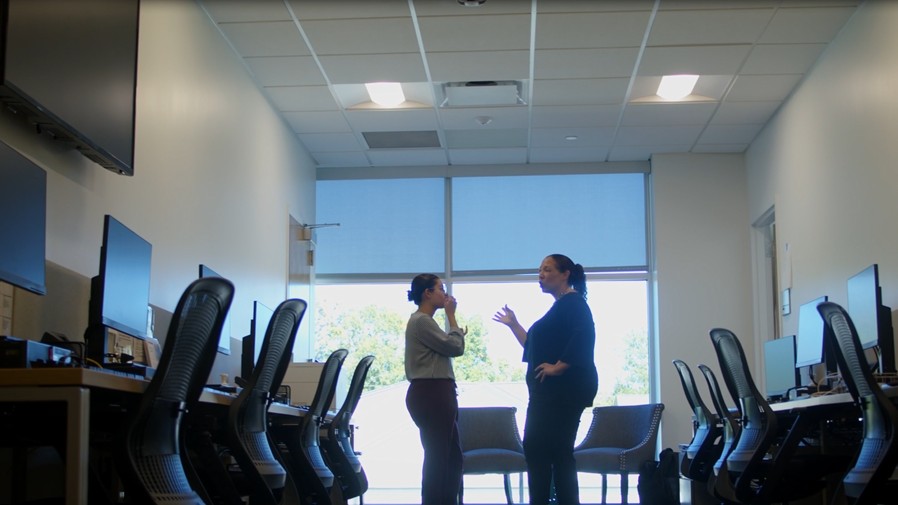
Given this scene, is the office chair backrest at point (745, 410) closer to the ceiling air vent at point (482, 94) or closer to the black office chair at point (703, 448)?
the black office chair at point (703, 448)

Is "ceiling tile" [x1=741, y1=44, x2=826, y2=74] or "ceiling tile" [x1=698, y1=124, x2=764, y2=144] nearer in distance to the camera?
"ceiling tile" [x1=741, y1=44, x2=826, y2=74]

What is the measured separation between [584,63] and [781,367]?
94.6 inches

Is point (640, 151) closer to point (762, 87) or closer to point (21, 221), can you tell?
point (762, 87)

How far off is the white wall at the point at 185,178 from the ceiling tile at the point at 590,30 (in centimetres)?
202

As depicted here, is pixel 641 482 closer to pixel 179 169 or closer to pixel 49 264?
pixel 179 169

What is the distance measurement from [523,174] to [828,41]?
136 inches

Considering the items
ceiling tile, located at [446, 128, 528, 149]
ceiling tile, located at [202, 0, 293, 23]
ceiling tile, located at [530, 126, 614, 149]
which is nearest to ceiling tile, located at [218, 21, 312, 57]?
ceiling tile, located at [202, 0, 293, 23]

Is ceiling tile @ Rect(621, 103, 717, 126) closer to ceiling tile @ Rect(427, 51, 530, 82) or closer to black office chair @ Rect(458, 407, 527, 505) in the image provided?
ceiling tile @ Rect(427, 51, 530, 82)

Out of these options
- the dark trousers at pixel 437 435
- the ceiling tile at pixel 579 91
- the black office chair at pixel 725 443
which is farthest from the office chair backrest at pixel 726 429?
the ceiling tile at pixel 579 91

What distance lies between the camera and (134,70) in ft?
14.8

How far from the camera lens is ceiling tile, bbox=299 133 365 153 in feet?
27.2

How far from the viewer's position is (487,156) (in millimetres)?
8938

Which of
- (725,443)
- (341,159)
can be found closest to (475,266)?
(341,159)

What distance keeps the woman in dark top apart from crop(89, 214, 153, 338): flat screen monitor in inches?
66.1
